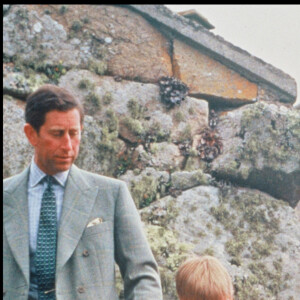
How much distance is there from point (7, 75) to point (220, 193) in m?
2.31

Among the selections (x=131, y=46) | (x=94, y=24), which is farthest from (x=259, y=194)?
(x=94, y=24)

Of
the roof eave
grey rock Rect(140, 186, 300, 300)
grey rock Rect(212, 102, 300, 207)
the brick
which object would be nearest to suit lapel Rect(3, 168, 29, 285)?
grey rock Rect(140, 186, 300, 300)

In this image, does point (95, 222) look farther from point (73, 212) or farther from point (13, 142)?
point (13, 142)

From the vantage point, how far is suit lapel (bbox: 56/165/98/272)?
2.10 m

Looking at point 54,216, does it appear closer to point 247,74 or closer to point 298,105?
point 247,74

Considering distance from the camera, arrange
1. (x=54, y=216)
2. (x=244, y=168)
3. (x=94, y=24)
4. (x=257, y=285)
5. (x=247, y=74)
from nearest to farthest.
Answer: (x=54, y=216) → (x=257, y=285) → (x=244, y=168) → (x=94, y=24) → (x=247, y=74)

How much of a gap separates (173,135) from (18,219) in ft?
8.22

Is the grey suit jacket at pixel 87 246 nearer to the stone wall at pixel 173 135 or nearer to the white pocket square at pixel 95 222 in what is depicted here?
the white pocket square at pixel 95 222

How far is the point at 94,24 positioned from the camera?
184 inches

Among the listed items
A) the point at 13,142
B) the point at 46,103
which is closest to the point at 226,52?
the point at 13,142

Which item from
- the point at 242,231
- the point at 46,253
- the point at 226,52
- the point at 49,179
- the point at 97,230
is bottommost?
the point at 242,231

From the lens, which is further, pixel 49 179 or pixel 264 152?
pixel 264 152

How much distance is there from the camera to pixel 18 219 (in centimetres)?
220

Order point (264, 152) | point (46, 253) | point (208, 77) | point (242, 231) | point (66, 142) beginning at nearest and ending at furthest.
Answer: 1. point (46, 253)
2. point (66, 142)
3. point (242, 231)
4. point (264, 152)
5. point (208, 77)
